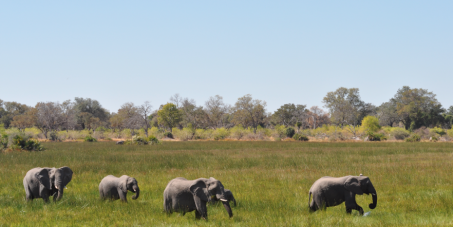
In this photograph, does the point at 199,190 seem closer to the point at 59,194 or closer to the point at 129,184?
the point at 129,184

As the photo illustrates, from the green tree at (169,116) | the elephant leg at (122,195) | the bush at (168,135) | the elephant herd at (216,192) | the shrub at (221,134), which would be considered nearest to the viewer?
the elephant herd at (216,192)

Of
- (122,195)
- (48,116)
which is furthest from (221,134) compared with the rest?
(122,195)

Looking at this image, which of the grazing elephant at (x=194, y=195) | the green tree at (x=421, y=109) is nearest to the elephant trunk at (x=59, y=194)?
the grazing elephant at (x=194, y=195)

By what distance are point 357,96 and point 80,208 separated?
360 ft

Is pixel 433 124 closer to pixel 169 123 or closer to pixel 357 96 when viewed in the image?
pixel 357 96

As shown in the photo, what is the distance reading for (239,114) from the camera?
96250 millimetres

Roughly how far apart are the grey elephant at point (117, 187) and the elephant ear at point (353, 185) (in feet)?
18.1

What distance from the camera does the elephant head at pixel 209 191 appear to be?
7.30 meters

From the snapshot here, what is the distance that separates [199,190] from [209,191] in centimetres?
27

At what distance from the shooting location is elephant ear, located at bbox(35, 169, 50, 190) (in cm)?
1018

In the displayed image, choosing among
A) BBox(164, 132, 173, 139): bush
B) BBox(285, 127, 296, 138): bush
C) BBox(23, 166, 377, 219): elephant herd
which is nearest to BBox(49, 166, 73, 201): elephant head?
BBox(23, 166, 377, 219): elephant herd

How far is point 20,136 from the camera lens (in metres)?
34.8

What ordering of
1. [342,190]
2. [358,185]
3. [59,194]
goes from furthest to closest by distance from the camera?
1. [59,194]
2. [342,190]
3. [358,185]

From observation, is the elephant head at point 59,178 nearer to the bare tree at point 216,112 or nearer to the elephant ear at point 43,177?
the elephant ear at point 43,177
